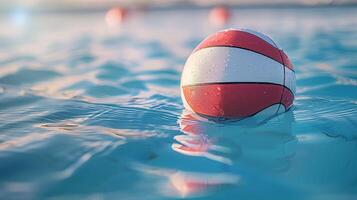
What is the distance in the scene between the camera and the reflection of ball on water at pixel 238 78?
3.51 metres

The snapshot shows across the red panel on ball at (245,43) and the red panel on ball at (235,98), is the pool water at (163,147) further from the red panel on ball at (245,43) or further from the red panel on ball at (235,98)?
the red panel on ball at (245,43)

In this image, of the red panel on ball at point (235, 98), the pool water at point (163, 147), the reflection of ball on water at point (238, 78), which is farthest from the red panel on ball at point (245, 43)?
the pool water at point (163, 147)

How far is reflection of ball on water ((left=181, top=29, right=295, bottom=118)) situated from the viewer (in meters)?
3.51

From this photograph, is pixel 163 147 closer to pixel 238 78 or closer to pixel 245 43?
pixel 238 78

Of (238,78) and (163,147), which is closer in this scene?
(163,147)

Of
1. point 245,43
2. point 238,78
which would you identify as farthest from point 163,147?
point 245,43

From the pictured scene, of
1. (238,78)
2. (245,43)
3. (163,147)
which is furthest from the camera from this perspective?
(245,43)

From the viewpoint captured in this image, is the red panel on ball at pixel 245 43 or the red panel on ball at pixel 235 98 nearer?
the red panel on ball at pixel 235 98

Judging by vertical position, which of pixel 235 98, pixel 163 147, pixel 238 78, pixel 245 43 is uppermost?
pixel 245 43

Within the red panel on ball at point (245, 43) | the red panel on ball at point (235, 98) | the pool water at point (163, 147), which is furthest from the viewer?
the red panel on ball at point (245, 43)

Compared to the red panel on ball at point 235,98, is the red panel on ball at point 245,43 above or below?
above

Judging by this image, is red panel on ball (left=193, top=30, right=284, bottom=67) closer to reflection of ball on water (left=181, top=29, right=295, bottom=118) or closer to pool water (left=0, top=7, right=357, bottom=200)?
reflection of ball on water (left=181, top=29, right=295, bottom=118)

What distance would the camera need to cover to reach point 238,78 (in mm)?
3486

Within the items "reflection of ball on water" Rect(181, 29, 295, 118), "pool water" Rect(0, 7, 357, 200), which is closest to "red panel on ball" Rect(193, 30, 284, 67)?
"reflection of ball on water" Rect(181, 29, 295, 118)
